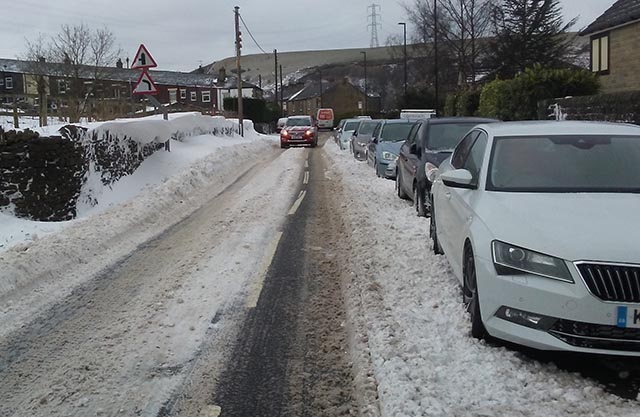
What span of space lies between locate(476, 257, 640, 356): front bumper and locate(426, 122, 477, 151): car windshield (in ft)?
22.0

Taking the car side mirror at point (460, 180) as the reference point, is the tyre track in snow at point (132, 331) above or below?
below

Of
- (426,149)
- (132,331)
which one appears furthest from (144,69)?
→ (132,331)

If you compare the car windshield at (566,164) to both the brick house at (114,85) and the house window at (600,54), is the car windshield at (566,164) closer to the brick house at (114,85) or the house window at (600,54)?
the brick house at (114,85)

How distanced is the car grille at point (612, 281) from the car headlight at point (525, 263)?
0.11 m

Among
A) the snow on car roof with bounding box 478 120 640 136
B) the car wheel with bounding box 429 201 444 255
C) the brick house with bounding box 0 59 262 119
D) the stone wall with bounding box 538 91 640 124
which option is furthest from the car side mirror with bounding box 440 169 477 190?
the brick house with bounding box 0 59 262 119

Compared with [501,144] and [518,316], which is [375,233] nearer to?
[501,144]

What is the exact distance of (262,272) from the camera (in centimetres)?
737

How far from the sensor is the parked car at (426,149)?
10297mm

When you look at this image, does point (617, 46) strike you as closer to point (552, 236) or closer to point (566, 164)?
point (566, 164)

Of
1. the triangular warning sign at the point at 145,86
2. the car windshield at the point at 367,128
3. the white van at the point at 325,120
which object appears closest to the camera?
the triangular warning sign at the point at 145,86

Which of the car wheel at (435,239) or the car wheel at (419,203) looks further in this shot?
the car wheel at (419,203)

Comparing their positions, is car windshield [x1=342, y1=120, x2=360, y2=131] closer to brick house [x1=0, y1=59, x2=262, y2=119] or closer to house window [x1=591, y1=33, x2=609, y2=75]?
house window [x1=591, y1=33, x2=609, y2=75]

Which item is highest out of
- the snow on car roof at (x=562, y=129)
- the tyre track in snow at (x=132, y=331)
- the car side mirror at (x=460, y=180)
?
the snow on car roof at (x=562, y=129)

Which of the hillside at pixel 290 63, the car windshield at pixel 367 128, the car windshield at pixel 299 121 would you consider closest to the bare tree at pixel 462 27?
the car windshield at pixel 299 121
